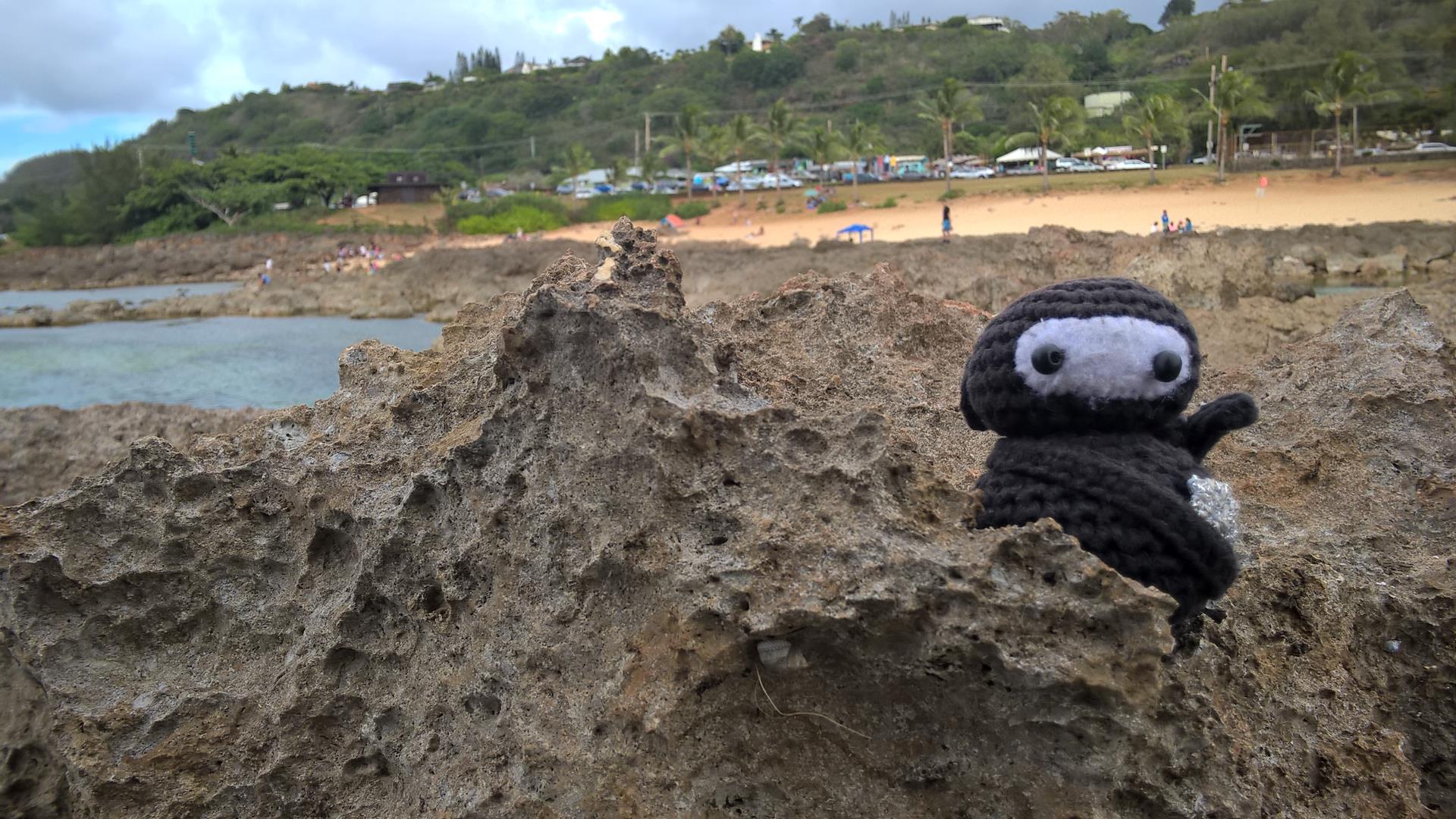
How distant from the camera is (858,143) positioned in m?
55.7

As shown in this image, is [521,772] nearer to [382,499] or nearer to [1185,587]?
[382,499]

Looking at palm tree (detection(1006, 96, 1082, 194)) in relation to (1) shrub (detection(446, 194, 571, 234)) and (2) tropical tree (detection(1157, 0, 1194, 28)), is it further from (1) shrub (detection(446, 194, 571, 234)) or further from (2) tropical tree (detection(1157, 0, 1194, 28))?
(2) tropical tree (detection(1157, 0, 1194, 28))

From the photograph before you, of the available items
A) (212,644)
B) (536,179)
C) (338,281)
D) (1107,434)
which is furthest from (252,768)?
(536,179)

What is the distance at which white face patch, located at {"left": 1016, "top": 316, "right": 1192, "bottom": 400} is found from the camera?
2525 millimetres

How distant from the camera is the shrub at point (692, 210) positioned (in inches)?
2130

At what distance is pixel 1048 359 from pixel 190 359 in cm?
2544

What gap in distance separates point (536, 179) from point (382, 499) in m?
80.5

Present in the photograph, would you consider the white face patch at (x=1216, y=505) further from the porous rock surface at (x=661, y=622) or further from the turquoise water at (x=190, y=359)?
the turquoise water at (x=190, y=359)

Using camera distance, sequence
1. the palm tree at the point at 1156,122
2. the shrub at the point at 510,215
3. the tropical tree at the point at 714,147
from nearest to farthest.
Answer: the palm tree at the point at 1156,122 → the shrub at the point at 510,215 → the tropical tree at the point at 714,147

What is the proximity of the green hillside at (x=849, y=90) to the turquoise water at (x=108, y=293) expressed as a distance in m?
19.1

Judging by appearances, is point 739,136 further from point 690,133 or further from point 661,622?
point 661,622

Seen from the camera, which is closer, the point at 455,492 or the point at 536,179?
the point at 455,492

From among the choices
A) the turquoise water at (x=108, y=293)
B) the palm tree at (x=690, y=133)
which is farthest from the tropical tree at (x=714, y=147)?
the turquoise water at (x=108, y=293)

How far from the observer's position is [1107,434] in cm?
259
